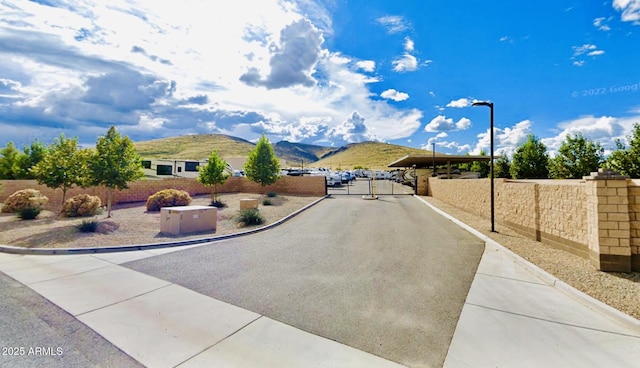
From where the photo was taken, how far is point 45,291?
528 cm

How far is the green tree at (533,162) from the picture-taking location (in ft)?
101

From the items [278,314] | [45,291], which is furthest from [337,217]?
[45,291]

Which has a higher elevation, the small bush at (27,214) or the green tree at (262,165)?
the green tree at (262,165)

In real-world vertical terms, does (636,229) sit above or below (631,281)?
above

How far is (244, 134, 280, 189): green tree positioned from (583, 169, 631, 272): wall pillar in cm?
2029

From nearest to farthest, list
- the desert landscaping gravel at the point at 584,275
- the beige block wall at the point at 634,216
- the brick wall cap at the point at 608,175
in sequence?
the desert landscaping gravel at the point at 584,275
the beige block wall at the point at 634,216
the brick wall cap at the point at 608,175

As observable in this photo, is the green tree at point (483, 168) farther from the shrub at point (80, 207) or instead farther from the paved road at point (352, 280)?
the shrub at point (80, 207)

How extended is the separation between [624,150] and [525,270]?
1878cm

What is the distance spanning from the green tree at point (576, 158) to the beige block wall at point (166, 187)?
22.2 metres

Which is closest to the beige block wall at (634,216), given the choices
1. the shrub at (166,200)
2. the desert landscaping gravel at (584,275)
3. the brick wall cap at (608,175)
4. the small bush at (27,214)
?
the brick wall cap at (608,175)

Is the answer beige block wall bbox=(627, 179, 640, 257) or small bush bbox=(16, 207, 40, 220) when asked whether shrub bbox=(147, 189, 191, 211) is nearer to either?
small bush bbox=(16, 207, 40, 220)

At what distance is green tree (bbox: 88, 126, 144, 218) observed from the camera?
43.3ft

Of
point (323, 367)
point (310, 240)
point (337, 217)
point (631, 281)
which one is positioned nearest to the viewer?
point (323, 367)

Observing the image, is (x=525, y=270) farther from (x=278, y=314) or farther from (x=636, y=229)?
(x=278, y=314)
